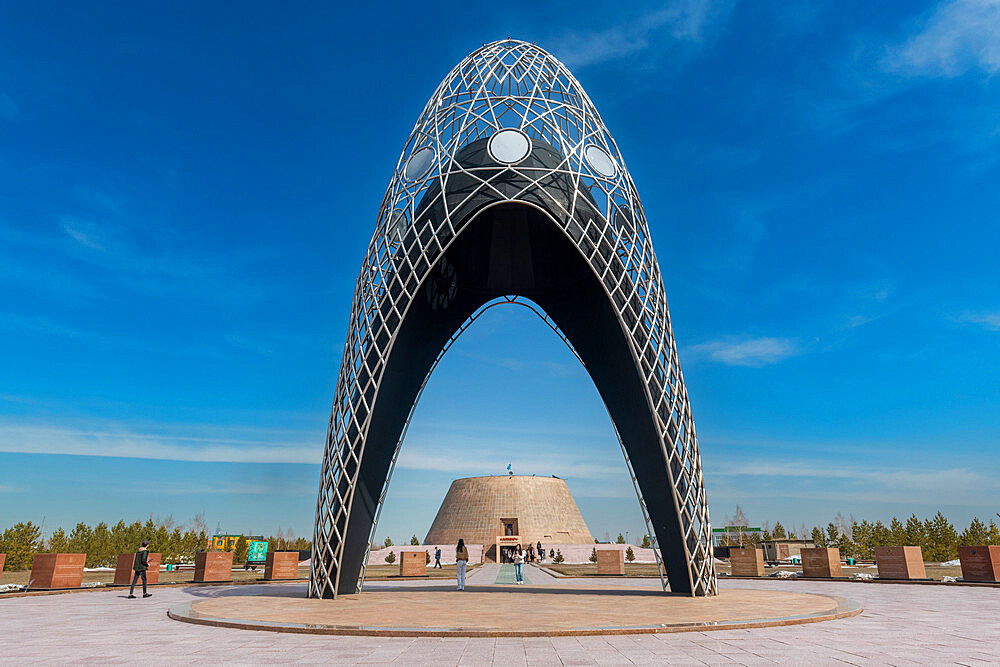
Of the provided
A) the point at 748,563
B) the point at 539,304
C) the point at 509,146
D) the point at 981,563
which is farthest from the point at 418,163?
the point at 981,563

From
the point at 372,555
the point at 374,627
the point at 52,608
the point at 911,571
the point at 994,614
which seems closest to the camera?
the point at 374,627

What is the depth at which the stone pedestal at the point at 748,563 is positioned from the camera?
3362 centimetres

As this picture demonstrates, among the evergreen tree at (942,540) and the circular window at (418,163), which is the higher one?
the circular window at (418,163)

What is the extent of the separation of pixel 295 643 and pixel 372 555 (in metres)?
64.6

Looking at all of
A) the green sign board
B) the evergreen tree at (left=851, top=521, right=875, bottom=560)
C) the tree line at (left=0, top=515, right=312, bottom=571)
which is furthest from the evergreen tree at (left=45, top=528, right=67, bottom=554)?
the evergreen tree at (left=851, top=521, right=875, bottom=560)

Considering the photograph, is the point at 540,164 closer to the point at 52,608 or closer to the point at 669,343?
the point at 669,343

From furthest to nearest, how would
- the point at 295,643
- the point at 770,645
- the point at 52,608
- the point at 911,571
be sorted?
the point at 911,571 → the point at 52,608 → the point at 295,643 → the point at 770,645

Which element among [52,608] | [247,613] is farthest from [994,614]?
[52,608]

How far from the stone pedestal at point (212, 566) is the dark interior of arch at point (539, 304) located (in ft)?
45.5

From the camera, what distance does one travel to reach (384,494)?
2284cm

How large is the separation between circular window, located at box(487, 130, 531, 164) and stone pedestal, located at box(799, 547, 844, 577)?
88.7ft

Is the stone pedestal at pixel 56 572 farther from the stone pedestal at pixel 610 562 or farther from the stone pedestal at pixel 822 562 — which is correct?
the stone pedestal at pixel 822 562

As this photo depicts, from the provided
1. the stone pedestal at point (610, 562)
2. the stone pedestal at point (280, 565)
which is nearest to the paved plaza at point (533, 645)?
the stone pedestal at point (280, 565)

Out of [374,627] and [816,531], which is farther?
[816,531]
